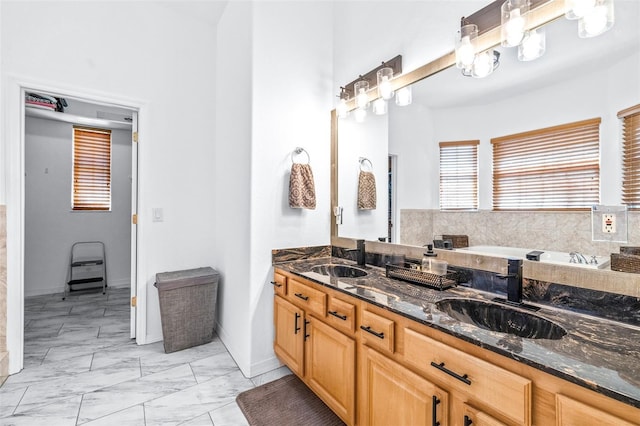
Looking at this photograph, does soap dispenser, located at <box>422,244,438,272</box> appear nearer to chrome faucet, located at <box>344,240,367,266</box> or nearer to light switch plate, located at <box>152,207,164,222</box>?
chrome faucet, located at <box>344,240,367,266</box>

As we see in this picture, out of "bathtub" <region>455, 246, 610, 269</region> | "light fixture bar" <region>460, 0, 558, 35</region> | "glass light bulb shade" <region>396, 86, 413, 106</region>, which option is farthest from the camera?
"glass light bulb shade" <region>396, 86, 413, 106</region>

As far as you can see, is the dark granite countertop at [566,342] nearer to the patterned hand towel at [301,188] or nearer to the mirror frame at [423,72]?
the mirror frame at [423,72]

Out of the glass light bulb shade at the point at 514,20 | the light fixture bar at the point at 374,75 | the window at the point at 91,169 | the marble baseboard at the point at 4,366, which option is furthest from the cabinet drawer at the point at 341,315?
the window at the point at 91,169

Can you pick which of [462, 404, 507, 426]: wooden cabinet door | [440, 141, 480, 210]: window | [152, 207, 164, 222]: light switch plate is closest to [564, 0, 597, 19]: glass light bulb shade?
[440, 141, 480, 210]: window

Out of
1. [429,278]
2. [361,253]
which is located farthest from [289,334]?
[429,278]

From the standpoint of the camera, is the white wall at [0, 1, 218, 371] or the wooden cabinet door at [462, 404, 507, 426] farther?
the white wall at [0, 1, 218, 371]

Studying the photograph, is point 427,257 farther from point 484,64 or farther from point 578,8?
point 578,8

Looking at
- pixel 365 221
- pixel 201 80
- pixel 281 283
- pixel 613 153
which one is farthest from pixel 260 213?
pixel 613 153

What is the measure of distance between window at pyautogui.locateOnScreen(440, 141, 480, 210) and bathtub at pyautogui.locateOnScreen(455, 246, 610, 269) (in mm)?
232

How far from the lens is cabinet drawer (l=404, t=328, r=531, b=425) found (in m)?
0.86

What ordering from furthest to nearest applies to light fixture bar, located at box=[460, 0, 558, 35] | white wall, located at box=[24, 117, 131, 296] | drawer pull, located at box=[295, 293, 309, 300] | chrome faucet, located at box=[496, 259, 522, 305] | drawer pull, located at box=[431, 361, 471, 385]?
1. white wall, located at box=[24, 117, 131, 296]
2. drawer pull, located at box=[295, 293, 309, 300]
3. light fixture bar, located at box=[460, 0, 558, 35]
4. chrome faucet, located at box=[496, 259, 522, 305]
5. drawer pull, located at box=[431, 361, 471, 385]

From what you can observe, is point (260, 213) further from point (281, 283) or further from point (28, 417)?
point (28, 417)

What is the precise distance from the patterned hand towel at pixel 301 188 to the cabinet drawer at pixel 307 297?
24.2 inches

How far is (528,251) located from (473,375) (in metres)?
0.76
